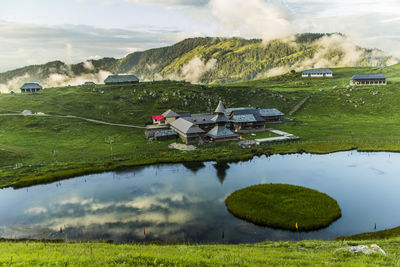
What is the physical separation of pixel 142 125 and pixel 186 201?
79778 millimetres

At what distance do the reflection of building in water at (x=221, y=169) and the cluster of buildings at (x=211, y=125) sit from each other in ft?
77.2

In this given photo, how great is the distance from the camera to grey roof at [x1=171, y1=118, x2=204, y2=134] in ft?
300

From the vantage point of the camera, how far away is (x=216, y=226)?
133 feet

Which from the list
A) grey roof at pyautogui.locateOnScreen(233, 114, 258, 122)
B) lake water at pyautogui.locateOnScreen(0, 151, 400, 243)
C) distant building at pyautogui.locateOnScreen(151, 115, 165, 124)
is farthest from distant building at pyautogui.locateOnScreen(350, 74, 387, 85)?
distant building at pyautogui.locateOnScreen(151, 115, 165, 124)

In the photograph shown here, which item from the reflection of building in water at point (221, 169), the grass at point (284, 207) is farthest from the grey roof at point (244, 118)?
the grass at point (284, 207)

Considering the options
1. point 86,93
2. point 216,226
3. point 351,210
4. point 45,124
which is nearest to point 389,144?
point 351,210

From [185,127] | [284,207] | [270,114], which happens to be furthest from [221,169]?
[270,114]

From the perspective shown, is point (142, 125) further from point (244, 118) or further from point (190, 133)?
point (244, 118)

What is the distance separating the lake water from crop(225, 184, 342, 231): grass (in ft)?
5.19

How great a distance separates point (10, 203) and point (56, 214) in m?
13.5

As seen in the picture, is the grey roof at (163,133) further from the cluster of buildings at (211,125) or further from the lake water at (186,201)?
the lake water at (186,201)

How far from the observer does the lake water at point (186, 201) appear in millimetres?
39312

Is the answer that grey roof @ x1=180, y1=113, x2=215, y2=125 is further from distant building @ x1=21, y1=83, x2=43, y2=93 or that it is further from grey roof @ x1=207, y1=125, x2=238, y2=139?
distant building @ x1=21, y1=83, x2=43, y2=93

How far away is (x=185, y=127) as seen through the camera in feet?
312
